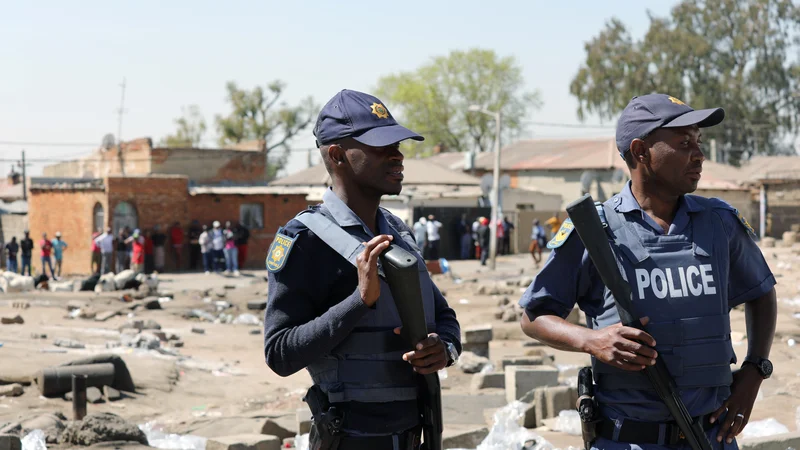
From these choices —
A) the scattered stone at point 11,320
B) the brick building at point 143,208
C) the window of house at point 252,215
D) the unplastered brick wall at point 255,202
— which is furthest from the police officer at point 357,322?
the window of house at point 252,215

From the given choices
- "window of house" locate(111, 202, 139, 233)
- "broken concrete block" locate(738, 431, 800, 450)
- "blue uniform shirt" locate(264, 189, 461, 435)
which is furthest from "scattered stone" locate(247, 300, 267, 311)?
"blue uniform shirt" locate(264, 189, 461, 435)

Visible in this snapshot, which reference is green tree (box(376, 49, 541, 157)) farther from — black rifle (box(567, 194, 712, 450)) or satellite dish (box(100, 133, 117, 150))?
black rifle (box(567, 194, 712, 450))

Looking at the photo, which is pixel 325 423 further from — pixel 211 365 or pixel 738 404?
pixel 211 365

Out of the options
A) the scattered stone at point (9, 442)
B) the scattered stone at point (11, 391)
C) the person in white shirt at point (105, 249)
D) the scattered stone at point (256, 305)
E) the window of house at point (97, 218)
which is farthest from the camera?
the window of house at point (97, 218)

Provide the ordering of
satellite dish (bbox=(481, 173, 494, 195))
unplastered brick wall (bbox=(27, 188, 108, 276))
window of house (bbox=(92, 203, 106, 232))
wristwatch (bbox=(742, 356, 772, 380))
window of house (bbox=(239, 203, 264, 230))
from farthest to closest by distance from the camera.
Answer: satellite dish (bbox=(481, 173, 494, 195)) < window of house (bbox=(239, 203, 264, 230)) < unplastered brick wall (bbox=(27, 188, 108, 276)) < window of house (bbox=(92, 203, 106, 232)) < wristwatch (bbox=(742, 356, 772, 380))

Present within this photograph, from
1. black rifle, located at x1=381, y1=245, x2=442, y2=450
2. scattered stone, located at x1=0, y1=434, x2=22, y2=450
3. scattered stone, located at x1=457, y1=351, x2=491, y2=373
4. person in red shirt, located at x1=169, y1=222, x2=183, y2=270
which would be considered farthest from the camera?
person in red shirt, located at x1=169, y1=222, x2=183, y2=270

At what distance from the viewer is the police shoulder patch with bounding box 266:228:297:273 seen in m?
2.96

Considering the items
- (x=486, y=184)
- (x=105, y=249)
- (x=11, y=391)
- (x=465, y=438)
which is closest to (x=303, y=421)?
(x=465, y=438)

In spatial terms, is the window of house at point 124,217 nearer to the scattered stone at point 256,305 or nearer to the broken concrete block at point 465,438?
the scattered stone at point 256,305

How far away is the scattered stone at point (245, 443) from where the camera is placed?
Result: 6.23 metres

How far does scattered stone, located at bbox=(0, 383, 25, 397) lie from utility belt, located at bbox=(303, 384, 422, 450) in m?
7.00

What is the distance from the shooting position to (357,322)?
9.45 ft

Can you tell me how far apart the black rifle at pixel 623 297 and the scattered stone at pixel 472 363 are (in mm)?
7885

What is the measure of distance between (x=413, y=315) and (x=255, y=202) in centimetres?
3093
